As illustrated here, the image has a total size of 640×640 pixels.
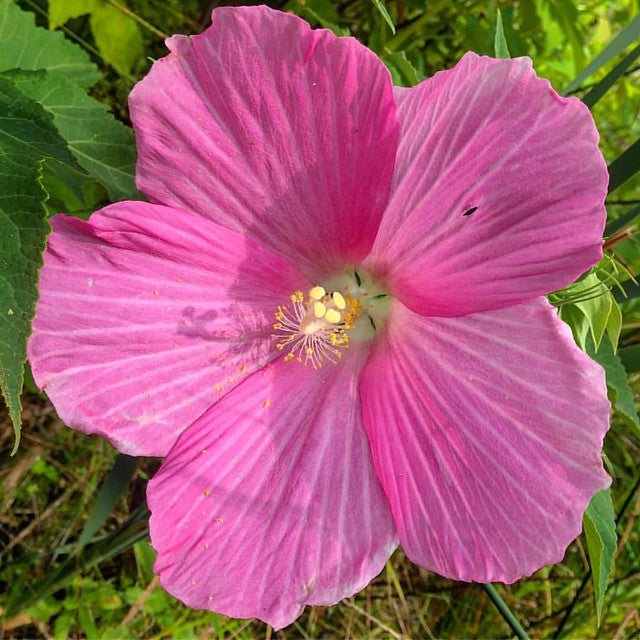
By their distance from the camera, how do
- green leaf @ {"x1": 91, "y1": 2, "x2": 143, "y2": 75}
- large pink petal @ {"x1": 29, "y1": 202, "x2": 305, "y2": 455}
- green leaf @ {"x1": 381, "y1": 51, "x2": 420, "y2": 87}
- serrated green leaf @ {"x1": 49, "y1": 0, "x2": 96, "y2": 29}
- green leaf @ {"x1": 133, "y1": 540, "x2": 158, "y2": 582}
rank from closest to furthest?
large pink petal @ {"x1": 29, "y1": 202, "x2": 305, "y2": 455} → green leaf @ {"x1": 381, "y1": 51, "x2": 420, "y2": 87} → serrated green leaf @ {"x1": 49, "y1": 0, "x2": 96, "y2": 29} → green leaf @ {"x1": 91, "y1": 2, "x2": 143, "y2": 75} → green leaf @ {"x1": 133, "y1": 540, "x2": 158, "y2": 582}

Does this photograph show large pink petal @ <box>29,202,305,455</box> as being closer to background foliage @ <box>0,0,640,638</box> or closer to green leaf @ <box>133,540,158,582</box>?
background foliage @ <box>0,0,640,638</box>

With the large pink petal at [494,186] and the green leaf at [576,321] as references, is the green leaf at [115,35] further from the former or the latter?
the green leaf at [576,321]

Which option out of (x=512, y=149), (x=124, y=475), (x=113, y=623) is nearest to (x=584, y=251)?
(x=512, y=149)

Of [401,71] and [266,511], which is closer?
[266,511]

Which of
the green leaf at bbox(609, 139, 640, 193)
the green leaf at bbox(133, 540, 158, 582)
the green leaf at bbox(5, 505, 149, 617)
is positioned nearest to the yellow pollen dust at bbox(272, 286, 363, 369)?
the green leaf at bbox(609, 139, 640, 193)

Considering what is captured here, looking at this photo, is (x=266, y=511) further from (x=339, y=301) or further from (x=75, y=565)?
(x=75, y=565)

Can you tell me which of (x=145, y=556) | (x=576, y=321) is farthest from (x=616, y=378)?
(x=145, y=556)

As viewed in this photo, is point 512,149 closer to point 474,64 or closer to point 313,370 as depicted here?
point 474,64
